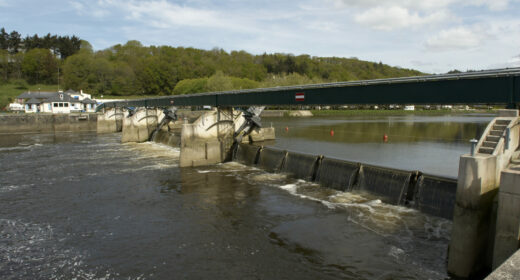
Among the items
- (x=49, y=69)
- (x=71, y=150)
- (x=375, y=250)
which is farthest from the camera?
(x=49, y=69)

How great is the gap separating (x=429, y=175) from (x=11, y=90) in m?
154

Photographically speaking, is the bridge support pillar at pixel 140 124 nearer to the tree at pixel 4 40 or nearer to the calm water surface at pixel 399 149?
the calm water surface at pixel 399 149

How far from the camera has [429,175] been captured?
16.2 m

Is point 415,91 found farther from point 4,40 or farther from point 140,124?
point 4,40

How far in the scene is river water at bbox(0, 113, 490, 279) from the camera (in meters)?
11.3

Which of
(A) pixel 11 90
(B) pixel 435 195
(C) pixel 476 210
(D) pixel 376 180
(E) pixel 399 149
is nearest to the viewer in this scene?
(C) pixel 476 210

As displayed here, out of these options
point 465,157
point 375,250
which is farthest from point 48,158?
point 465,157

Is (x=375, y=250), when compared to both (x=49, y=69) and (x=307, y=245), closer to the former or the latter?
(x=307, y=245)

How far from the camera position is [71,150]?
40656 mm

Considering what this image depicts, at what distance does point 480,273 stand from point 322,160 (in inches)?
505

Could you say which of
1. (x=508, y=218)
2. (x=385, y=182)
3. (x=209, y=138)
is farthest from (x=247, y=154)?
(x=508, y=218)

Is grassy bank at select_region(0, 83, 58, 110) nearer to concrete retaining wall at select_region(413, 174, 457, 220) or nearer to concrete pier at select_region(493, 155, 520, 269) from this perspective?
concrete retaining wall at select_region(413, 174, 457, 220)

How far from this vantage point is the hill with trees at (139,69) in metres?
130

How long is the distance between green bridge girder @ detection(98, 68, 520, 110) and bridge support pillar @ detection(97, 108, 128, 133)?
156 ft
